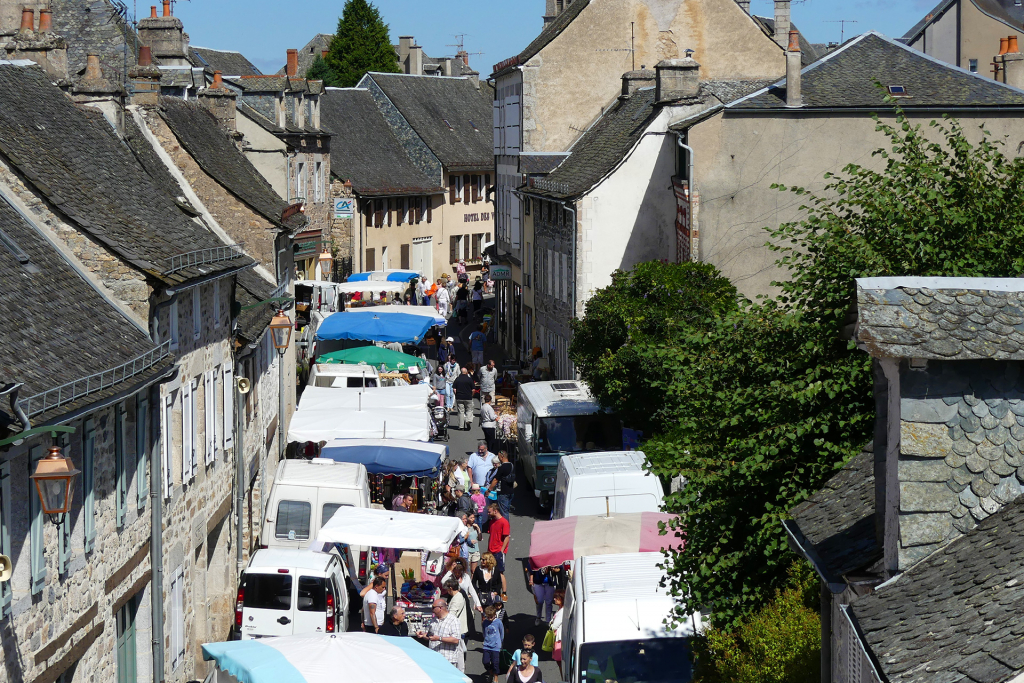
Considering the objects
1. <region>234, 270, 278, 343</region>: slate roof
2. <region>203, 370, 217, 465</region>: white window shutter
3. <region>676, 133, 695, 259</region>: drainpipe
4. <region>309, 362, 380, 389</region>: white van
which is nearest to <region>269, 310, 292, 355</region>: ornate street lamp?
<region>234, 270, 278, 343</region>: slate roof

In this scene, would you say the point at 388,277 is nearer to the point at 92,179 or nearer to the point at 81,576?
the point at 92,179

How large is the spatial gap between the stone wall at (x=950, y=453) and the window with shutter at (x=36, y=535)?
7214mm

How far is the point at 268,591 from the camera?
1627 centimetres

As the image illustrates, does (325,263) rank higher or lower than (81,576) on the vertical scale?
higher

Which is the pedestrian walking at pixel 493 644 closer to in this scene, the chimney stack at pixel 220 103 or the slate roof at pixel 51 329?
the slate roof at pixel 51 329

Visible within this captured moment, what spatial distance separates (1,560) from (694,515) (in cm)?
565

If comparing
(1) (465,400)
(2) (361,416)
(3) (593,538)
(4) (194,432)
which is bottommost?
(3) (593,538)

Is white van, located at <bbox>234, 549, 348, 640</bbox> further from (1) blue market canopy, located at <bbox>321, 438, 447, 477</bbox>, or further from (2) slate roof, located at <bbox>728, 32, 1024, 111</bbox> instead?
(2) slate roof, located at <bbox>728, 32, 1024, 111</bbox>

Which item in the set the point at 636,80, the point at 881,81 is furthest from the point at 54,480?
the point at 636,80

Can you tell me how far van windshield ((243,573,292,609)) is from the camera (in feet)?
53.3

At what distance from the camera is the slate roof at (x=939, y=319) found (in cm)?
658

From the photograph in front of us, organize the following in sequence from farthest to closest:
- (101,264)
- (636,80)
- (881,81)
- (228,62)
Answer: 1. (228,62)
2. (636,80)
3. (881,81)
4. (101,264)

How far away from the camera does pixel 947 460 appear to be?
6680 mm

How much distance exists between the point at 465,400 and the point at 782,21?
13950 mm
